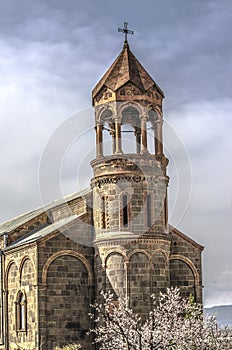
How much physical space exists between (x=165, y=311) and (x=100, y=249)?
20.0ft

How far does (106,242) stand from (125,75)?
11.6 m

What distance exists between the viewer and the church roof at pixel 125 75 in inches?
2173

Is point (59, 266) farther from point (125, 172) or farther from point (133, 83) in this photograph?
point (133, 83)

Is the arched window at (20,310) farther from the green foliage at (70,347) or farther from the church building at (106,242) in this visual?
the green foliage at (70,347)

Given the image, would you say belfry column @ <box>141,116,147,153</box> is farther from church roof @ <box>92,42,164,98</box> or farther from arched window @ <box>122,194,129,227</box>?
arched window @ <box>122,194,129,227</box>

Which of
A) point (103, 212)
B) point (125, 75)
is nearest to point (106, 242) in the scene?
point (103, 212)

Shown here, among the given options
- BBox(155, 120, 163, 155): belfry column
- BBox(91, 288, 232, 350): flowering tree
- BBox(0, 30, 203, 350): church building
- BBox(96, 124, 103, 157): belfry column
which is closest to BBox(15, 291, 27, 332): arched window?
BBox(0, 30, 203, 350): church building

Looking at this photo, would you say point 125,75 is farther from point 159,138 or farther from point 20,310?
point 20,310

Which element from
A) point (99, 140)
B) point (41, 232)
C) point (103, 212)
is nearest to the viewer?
point (103, 212)

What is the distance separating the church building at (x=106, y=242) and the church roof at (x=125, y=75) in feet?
0.25

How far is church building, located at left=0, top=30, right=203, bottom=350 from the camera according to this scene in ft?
175

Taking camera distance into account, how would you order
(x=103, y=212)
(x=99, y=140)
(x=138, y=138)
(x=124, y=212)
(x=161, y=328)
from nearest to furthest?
(x=161, y=328)
(x=124, y=212)
(x=103, y=212)
(x=99, y=140)
(x=138, y=138)

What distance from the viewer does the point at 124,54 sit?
57.2 metres

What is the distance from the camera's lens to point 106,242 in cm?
5412
